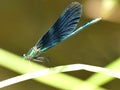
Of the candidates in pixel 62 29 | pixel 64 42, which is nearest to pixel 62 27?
pixel 62 29

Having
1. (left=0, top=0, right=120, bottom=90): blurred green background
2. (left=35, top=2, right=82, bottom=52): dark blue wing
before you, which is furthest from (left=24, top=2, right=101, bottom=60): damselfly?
(left=0, top=0, right=120, bottom=90): blurred green background

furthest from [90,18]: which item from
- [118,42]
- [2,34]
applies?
[2,34]

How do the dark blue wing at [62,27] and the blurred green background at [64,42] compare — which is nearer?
the dark blue wing at [62,27]

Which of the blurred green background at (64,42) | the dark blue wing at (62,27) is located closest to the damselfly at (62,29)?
the dark blue wing at (62,27)

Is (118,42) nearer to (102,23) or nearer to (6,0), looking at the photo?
(102,23)

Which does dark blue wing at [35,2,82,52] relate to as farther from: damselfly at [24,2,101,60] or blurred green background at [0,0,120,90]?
blurred green background at [0,0,120,90]

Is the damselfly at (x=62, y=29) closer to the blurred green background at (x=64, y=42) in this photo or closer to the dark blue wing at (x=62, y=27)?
the dark blue wing at (x=62, y=27)

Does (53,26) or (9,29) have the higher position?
(9,29)
